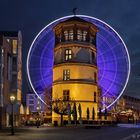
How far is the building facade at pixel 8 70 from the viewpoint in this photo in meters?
70.9

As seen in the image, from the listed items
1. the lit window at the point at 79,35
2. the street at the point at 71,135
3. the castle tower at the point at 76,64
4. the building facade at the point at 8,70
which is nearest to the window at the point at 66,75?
the castle tower at the point at 76,64

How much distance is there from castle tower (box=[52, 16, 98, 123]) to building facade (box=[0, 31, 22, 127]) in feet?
24.9

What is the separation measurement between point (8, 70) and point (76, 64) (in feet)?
51.9

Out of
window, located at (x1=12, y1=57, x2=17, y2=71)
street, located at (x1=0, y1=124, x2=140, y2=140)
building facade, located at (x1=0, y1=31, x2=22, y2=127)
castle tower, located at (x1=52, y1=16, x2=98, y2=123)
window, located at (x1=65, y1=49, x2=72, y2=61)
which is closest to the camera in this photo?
street, located at (x1=0, y1=124, x2=140, y2=140)

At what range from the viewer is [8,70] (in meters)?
76.4

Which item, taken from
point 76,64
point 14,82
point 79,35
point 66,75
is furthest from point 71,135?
point 79,35

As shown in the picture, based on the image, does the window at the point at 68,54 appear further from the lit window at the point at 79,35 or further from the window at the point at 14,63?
the window at the point at 14,63

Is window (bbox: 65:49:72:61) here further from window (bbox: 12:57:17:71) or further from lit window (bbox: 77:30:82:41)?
window (bbox: 12:57:17:71)

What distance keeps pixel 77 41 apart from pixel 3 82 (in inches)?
861

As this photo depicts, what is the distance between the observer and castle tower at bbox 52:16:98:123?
86.6 metres

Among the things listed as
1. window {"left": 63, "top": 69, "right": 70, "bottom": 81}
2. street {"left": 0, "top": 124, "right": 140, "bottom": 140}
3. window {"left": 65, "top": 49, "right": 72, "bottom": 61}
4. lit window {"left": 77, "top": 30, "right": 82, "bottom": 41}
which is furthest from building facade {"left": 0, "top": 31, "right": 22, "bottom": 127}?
street {"left": 0, "top": 124, "right": 140, "bottom": 140}

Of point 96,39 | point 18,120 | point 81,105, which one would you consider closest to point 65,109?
point 81,105

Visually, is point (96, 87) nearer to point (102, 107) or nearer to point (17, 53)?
point (102, 107)

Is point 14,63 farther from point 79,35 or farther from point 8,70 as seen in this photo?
point 79,35
